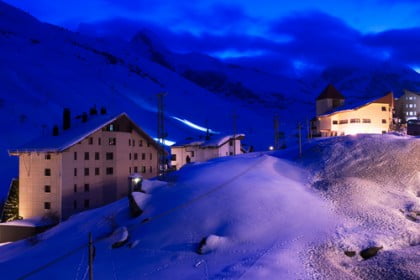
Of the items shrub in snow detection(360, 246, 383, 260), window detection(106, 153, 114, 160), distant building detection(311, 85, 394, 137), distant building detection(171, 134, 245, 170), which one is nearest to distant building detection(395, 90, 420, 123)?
distant building detection(311, 85, 394, 137)

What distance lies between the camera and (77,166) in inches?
1838

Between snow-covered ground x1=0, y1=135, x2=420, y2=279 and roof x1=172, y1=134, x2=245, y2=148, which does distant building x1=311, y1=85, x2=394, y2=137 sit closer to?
roof x1=172, y1=134, x2=245, y2=148

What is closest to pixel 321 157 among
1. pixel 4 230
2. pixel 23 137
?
pixel 4 230

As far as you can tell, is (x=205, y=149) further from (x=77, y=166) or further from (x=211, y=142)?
(x=77, y=166)

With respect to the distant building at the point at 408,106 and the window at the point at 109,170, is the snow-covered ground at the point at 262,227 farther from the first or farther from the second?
the distant building at the point at 408,106

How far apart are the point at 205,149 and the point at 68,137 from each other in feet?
73.6

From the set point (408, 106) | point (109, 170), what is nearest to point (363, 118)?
point (109, 170)

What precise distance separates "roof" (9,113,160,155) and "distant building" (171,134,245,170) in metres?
16.3

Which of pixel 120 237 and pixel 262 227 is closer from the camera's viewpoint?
pixel 262 227

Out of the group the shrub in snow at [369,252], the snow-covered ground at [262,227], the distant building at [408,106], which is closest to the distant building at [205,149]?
the snow-covered ground at [262,227]

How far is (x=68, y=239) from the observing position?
3008 centimetres

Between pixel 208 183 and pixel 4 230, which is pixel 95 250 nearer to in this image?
pixel 208 183

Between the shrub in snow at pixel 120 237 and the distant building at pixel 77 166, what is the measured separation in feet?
53.0

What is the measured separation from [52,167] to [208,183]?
21.6m
